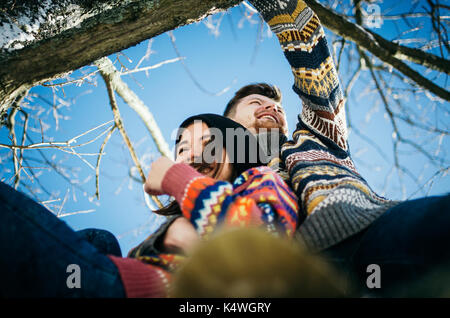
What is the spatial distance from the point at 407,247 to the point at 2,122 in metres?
1.56

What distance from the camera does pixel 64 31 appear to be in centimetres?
100

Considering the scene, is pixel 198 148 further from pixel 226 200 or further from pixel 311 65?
pixel 311 65

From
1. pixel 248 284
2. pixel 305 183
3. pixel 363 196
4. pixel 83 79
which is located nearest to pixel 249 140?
pixel 305 183

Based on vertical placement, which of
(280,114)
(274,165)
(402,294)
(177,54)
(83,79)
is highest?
(177,54)

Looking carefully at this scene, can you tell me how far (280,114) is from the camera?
1560 mm

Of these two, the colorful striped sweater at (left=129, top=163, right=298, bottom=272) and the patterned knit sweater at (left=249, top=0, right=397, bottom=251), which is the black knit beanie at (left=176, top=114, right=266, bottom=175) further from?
the colorful striped sweater at (left=129, top=163, right=298, bottom=272)

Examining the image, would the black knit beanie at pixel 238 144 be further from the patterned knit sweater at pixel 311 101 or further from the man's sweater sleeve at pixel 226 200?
the man's sweater sleeve at pixel 226 200

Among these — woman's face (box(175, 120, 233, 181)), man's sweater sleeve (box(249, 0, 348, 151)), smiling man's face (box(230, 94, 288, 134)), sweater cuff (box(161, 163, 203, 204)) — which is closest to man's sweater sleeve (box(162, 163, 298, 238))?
sweater cuff (box(161, 163, 203, 204))

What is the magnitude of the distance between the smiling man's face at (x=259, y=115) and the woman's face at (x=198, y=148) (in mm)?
457

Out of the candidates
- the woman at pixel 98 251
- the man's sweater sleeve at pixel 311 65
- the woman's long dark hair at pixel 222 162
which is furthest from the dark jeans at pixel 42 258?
the man's sweater sleeve at pixel 311 65

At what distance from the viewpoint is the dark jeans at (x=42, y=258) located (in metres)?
0.54

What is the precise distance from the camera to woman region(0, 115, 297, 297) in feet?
1.83
